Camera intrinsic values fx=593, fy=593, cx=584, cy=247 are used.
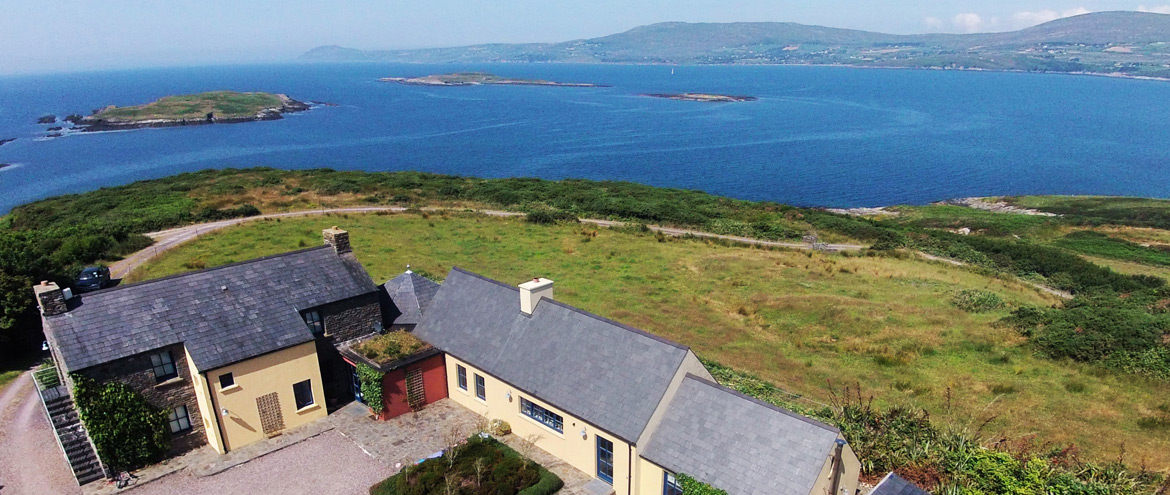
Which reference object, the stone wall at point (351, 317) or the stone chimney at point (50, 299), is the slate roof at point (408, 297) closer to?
the stone wall at point (351, 317)

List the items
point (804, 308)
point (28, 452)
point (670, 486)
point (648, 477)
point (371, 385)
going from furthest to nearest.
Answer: point (804, 308), point (371, 385), point (28, 452), point (648, 477), point (670, 486)

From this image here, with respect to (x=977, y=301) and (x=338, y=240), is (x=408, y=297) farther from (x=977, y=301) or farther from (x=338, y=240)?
(x=977, y=301)

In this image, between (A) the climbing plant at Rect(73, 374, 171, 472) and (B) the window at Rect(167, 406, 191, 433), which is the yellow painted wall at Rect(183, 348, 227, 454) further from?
(A) the climbing plant at Rect(73, 374, 171, 472)

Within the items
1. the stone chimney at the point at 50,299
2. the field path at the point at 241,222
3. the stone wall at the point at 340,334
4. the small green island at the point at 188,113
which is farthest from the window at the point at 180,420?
the small green island at the point at 188,113

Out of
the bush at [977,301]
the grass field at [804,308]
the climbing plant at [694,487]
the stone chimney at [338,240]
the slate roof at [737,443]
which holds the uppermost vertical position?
the stone chimney at [338,240]

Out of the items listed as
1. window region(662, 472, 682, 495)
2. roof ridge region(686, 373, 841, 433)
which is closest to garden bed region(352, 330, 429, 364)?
window region(662, 472, 682, 495)

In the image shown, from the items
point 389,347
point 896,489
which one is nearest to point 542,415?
point 389,347
